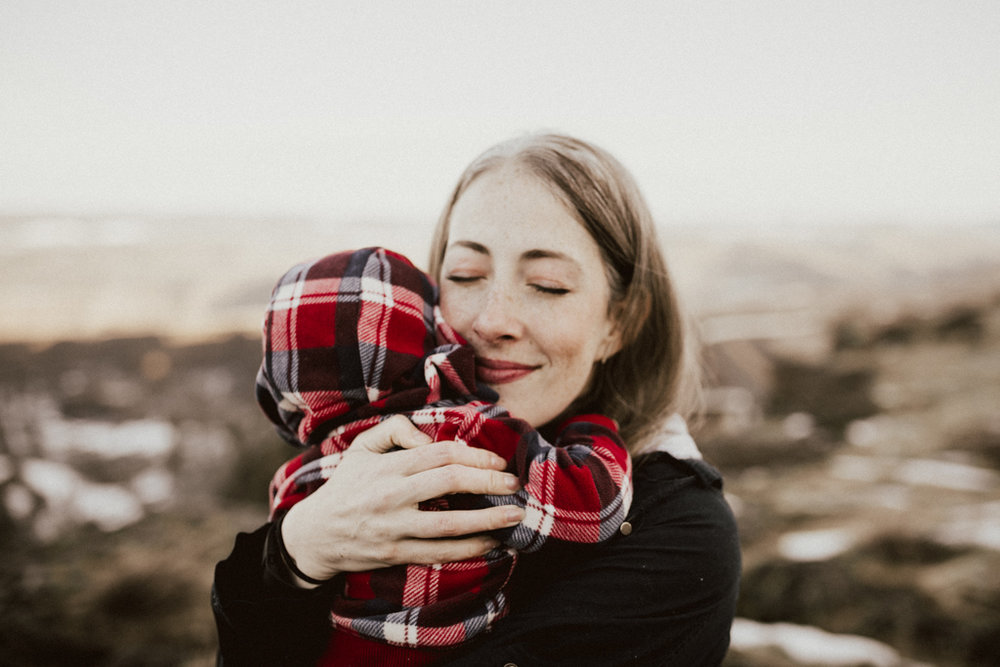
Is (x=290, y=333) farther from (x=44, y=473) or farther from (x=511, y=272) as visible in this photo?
(x=44, y=473)

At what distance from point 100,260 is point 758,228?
30.0 feet

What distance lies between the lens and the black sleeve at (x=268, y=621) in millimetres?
1146

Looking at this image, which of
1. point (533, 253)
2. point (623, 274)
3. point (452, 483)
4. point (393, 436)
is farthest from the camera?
point (623, 274)

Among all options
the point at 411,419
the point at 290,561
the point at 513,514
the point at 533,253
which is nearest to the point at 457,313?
the point at 533,253

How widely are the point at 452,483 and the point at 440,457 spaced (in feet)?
0.20

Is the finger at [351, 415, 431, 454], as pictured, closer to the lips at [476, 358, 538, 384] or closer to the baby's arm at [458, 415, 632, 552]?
the baby's arm at [458, 415, 632, 552]

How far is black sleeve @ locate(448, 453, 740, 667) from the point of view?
1099mm

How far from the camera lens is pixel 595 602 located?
113 cm

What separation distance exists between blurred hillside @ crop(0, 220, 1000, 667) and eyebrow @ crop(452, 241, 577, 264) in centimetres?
67

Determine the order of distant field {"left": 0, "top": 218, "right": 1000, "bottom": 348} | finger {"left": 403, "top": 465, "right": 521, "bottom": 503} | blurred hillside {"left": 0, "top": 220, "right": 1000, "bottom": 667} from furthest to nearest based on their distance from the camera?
distant field {"left": 0, "top": 218, "right": 1000, "bottom": 348}
blurred hillside {"left": 0, "top": 220, "right": 1000, "bottom": 667}
finger {"left": 403, "top": 465, "right": 521, "bottom": 503}

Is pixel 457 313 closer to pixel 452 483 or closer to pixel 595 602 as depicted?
pixel 452 483

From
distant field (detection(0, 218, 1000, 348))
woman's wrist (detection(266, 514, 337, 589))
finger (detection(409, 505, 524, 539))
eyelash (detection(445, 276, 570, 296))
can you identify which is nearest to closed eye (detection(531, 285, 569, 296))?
eyelash (detection(445, 276, 570, 296))

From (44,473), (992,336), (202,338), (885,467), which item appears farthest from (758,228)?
(44,473)

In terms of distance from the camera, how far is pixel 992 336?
731 cm
